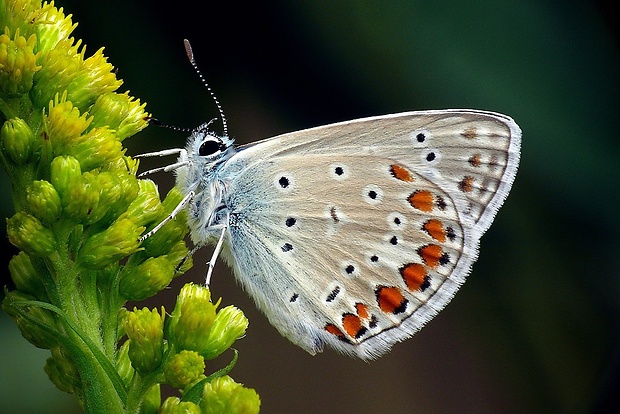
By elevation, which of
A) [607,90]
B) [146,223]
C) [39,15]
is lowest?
[607,90]

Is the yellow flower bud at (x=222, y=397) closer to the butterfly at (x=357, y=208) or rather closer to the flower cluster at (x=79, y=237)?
the flower cluster at (x=79, y=237)

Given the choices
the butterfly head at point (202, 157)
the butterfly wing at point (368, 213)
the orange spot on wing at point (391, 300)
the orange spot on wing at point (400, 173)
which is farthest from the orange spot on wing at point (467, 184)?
the butterfly head at point (202, 157)

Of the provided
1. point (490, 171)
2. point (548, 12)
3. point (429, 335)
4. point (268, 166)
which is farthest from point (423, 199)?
point (429, 335)

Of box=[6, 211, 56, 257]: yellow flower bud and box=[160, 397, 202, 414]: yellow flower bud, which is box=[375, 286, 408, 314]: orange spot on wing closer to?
box=[160, 397, 202, 414]: yellow flower bud

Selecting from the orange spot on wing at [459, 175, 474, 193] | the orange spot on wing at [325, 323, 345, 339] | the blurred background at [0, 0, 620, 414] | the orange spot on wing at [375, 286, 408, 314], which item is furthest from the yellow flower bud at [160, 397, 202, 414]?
the blurred background at [0, 0, 620, 414]

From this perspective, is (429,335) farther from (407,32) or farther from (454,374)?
(407,32)
